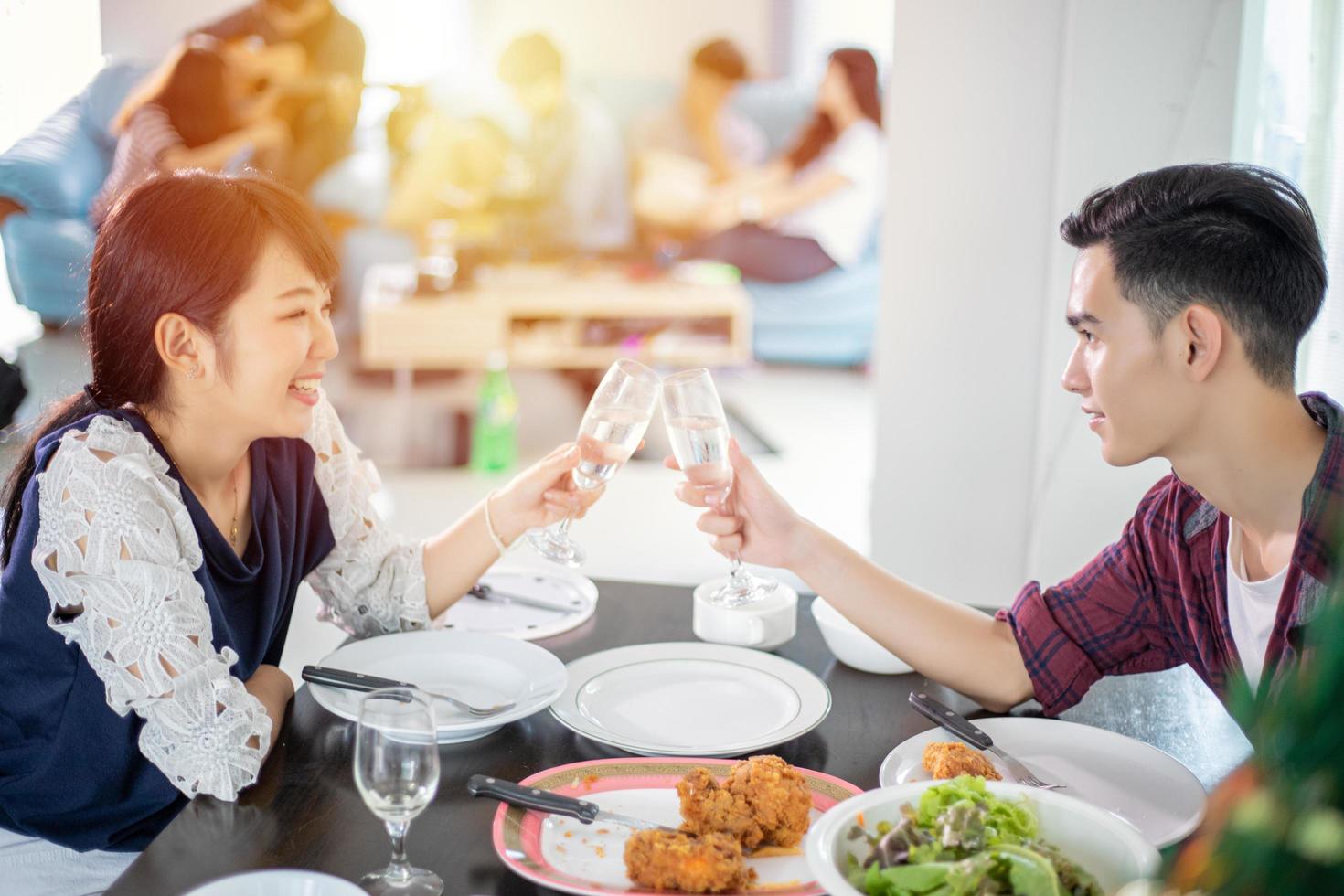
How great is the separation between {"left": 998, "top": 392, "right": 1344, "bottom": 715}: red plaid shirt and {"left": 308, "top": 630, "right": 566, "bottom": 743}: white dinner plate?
1.75 ft

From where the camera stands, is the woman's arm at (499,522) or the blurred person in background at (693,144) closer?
the woman's arm at (499,522)

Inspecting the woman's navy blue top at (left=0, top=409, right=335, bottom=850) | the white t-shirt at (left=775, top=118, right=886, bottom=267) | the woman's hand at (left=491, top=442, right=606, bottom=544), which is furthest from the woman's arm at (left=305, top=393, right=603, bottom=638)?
the white t-shirt at (left=775, top=118, right=886, bottom=267)

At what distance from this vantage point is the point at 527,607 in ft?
5.48

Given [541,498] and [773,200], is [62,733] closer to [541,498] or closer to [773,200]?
[541,498]

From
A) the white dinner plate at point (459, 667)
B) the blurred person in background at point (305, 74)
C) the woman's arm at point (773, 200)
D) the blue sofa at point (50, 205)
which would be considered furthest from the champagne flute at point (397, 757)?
the blurred person in background at point (305, 74)

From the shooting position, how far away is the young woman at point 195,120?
5.69m

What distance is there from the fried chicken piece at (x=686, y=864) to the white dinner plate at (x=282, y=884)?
0.22 meters

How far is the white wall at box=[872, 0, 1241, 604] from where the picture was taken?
105 inches

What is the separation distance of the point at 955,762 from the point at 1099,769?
7.3 inches

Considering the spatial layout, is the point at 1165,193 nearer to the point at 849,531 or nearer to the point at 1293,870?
the point at 1293,870

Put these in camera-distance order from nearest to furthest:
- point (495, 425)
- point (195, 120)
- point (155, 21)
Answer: point (495, 425) → point (195, 120) → point (155, 21)

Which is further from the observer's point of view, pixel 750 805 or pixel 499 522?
pixel 499 522

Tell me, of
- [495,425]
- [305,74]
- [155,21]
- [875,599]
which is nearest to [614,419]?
[875,599]

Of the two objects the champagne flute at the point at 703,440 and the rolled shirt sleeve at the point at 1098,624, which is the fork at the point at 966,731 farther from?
the champagne flute at the point at 703,440
